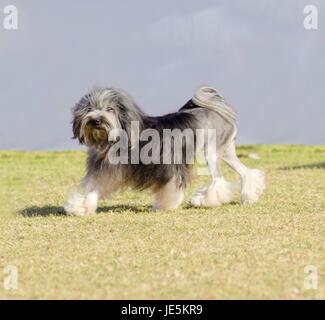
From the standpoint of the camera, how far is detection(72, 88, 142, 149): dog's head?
10750mm

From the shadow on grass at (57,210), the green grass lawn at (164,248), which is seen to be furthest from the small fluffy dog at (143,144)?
the shadow on grass at (57,210)

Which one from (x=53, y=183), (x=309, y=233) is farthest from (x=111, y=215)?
(x=53, y=183)

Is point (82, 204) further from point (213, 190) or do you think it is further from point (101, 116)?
point (213, 190)

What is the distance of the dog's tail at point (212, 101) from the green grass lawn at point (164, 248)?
4.49ft

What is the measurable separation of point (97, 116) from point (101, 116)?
5 cm

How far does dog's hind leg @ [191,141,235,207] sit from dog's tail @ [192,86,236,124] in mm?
519

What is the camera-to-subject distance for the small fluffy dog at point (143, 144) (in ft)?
35.6

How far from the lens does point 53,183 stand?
17.7 m

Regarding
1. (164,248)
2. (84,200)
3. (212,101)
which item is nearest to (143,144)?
(84,200)

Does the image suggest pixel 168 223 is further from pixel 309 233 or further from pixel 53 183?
pixel 53 183

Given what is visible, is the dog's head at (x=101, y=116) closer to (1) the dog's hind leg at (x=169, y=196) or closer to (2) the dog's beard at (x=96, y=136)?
(2) the dog's beard at (x=96, y=136)
